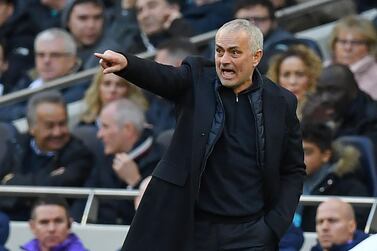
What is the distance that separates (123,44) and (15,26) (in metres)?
1.69

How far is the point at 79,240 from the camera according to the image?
10289mm

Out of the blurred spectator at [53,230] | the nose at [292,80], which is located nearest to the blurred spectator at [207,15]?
the nose at [292,80]

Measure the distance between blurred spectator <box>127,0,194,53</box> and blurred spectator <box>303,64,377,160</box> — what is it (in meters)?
2.21

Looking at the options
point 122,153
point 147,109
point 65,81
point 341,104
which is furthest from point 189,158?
point 65,81

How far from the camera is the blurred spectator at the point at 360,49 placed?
12164 millimetres

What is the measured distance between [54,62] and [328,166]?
12.0ft

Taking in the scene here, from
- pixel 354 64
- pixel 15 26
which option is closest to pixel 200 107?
pixel 354 64

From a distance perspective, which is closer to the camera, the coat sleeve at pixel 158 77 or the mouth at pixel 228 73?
the coat sleeve at pixel 158 77

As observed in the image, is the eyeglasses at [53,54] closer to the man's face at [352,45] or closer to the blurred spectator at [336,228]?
the man's face at [352,45]

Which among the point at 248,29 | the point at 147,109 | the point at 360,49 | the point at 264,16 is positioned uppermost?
the point at 248,29

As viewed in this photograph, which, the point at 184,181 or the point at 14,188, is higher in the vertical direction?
the point at 184,181

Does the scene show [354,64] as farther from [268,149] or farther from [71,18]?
[268,149]

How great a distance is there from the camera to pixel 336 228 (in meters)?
9.59

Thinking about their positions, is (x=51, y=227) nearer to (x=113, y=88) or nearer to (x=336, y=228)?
(x=336, y=228)
